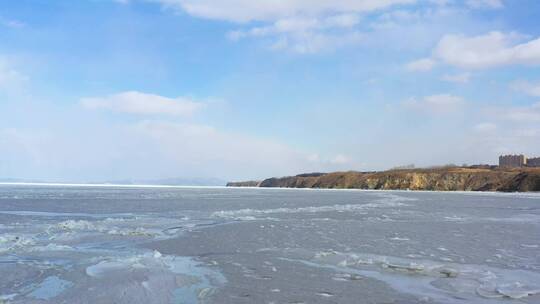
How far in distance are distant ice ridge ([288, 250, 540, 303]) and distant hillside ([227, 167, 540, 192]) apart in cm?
7814

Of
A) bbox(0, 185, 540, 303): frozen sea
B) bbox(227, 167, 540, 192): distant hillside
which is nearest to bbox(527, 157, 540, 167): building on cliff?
bbox(227, 167, 540, 192): distant hillside

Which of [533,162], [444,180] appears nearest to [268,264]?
[444,180]

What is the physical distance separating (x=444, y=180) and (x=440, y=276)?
103 metres

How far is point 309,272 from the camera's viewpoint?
914cm

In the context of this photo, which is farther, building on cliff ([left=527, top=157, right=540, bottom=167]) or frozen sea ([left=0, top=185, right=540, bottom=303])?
building on cliff ([left=527, top=157, right=540, bottom=167])

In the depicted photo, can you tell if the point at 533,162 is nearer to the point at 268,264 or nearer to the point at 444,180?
the point at 444,180

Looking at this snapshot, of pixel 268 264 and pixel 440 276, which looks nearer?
pixel 440 276

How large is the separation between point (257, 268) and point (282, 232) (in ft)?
20.8

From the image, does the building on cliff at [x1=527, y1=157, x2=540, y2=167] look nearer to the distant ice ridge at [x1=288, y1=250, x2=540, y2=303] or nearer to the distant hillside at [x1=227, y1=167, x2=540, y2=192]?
the distant hillside at [x1=227, y1=167, x2=540, y2=192]

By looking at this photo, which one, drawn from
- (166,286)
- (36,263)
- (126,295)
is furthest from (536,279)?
(36,263)

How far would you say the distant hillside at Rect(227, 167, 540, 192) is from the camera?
84250 mm

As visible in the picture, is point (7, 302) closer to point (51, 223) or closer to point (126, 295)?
point (126, 295)

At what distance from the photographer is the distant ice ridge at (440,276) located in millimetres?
7438

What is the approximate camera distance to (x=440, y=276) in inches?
344
